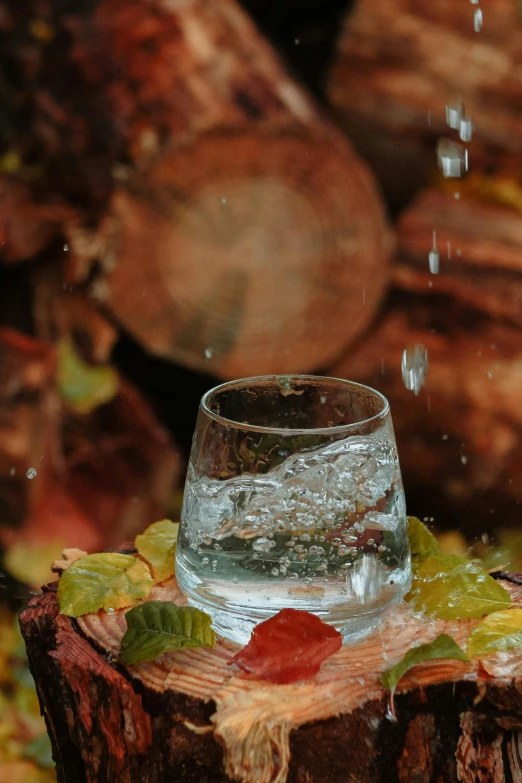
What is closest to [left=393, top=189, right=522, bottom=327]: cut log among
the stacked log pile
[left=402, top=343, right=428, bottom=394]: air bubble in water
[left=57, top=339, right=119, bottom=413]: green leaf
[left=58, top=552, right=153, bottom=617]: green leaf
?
the stacked log pile

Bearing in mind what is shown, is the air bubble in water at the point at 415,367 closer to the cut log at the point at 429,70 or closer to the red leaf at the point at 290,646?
the cut log at the point at 429,70

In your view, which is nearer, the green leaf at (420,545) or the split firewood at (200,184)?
the green leaf at (420,545)

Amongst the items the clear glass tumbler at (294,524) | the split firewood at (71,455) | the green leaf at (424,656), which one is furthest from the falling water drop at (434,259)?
the green leaf at (424,656)

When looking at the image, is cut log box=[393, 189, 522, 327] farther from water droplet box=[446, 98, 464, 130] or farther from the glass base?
the glass base

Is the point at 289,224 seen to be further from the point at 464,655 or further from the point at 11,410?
the point at 464,655

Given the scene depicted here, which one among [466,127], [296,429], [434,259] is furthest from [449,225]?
[296,429]

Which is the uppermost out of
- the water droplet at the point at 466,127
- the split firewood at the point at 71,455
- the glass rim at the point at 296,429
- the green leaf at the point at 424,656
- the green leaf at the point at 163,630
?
the water droplet at the point at 466,127

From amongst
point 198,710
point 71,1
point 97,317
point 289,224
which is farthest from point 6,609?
point 198,710

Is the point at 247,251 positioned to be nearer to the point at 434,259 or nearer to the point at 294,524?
the point at 434,259
